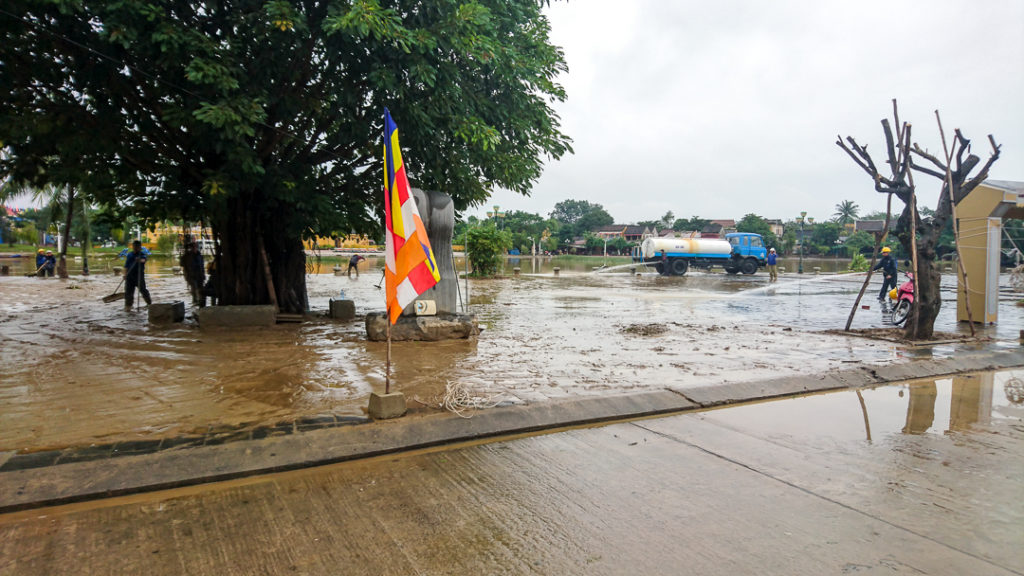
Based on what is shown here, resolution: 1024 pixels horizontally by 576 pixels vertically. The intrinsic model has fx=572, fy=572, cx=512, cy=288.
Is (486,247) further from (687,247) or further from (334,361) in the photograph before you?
(334,361)

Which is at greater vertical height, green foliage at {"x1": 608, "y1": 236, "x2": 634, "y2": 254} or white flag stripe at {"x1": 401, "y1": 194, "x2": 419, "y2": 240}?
green foliage at {"x1": 608, "y1": 236, "x2": 634, "y2": 254}

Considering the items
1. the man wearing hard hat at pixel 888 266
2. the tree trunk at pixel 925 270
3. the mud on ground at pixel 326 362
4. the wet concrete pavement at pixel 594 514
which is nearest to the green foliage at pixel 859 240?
the man wearing hard hat at pixel 888 266

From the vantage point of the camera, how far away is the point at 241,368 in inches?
280

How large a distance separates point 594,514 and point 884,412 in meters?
3.88

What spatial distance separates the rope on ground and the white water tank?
2932 centimetres

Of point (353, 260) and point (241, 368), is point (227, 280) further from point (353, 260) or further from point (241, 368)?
point (353, 260)

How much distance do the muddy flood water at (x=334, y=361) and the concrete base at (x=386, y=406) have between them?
237 mm

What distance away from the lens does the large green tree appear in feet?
25.3

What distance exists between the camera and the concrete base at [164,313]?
430 inches

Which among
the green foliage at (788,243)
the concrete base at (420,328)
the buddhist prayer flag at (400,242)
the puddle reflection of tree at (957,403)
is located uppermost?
the green foliage at (788,243)

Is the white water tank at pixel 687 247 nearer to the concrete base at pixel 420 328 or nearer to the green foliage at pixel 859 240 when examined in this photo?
the concrete base at pixel 420 328

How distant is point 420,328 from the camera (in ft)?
30.0

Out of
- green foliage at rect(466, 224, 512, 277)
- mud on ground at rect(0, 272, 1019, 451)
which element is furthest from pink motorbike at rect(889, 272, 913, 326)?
green foliage at rect(466, 224, 512, 277)

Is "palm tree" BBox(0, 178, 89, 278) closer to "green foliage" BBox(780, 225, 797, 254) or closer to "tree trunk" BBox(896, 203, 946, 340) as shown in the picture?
"tree trunk" BBox(896, 203, 946, 340)
